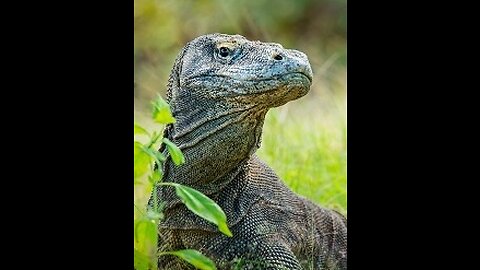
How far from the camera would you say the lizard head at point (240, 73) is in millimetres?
3146

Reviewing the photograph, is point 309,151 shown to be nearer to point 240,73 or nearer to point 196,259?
point 240,73

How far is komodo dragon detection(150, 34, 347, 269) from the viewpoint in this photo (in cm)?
320

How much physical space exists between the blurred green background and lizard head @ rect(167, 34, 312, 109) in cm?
87

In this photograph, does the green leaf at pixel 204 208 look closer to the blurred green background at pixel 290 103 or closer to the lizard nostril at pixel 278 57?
the lizard nostril at pixel 278 57

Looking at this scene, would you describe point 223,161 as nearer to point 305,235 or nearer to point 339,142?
point 305,235

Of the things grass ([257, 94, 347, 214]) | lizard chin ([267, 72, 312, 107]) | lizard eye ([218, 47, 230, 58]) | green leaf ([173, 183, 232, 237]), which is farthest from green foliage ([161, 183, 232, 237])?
grass ([257, 94, 347, 214])

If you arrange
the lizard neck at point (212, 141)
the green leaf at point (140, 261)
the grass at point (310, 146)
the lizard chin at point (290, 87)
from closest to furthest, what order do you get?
the green leaf at point (140, 261) < the lizard chin at point (290, 87) < the lizard neck at point (212, 141) < the grass at point (310, 146)

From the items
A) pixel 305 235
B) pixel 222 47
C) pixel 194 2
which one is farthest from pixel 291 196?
Result: pixel 194 2

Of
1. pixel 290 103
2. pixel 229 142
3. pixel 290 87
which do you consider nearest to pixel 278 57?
pixel 290 87

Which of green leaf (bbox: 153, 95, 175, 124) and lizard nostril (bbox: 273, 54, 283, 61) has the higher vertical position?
lizard nostril (bbox: 273, 54, 283, 61)

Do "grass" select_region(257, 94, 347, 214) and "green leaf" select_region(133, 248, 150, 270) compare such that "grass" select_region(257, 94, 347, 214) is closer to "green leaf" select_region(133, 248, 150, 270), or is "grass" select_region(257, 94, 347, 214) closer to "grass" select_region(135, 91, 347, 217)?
"grass" select_region(135, 91, 347, 217)

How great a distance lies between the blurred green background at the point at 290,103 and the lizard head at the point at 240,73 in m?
0.87

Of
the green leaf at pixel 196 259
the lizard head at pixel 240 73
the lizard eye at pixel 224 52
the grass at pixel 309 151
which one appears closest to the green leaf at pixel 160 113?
the green leaf at pixel 196 259

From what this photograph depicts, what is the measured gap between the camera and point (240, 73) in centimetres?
323
